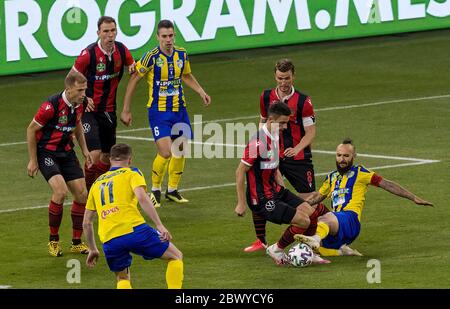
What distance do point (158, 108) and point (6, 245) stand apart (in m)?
3.89

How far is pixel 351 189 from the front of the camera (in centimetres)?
1723

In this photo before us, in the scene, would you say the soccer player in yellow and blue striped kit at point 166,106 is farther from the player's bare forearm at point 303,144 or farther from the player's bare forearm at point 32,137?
the player's bare forearm at point 32,137

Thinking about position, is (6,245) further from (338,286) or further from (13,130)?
(13,130)

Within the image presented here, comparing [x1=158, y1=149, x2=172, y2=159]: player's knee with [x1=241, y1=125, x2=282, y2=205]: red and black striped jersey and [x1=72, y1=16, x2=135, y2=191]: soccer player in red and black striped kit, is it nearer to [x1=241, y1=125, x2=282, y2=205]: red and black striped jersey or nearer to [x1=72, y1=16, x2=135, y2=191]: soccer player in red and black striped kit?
[x1=72, y1=16, x2=135, y2=191]: soccer player in red and black striped kit

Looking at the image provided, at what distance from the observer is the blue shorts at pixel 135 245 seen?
14461 millimetres

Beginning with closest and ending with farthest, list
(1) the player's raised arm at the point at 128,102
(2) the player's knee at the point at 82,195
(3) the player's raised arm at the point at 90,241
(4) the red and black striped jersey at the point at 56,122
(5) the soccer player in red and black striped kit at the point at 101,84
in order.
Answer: (3) the player's raised arm at the point at 90,241 < (4) the red and black striped jersey at the point at 56,122 < (2) the player's knee at the point at 82,195 < (5) the soccer player in red and black striped kit at the point at 101,84 < (1) the player's raised arm at the point at 128,102

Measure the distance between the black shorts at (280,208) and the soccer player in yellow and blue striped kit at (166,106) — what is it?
13.6 feet

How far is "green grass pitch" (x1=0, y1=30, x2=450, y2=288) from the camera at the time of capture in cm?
1608

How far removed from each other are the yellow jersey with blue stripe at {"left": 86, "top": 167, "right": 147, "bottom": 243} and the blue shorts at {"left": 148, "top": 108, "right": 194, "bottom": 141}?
624cm

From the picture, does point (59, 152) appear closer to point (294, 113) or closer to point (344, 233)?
point (294, 113)

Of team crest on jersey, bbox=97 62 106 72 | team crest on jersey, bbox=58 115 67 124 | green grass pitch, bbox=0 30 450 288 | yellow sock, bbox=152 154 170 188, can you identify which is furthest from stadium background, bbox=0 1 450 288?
team crest on jersey, bbox=97 62 106 72

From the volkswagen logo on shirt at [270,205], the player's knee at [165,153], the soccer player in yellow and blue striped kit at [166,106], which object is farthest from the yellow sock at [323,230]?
the player's knee at [165,153]

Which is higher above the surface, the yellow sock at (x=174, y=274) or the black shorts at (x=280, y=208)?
the black shorts at (x=280, y=208)

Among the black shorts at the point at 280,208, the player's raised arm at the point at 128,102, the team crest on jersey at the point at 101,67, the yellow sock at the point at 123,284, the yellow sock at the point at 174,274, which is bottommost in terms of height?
the yellow sock at the point at 123,284
